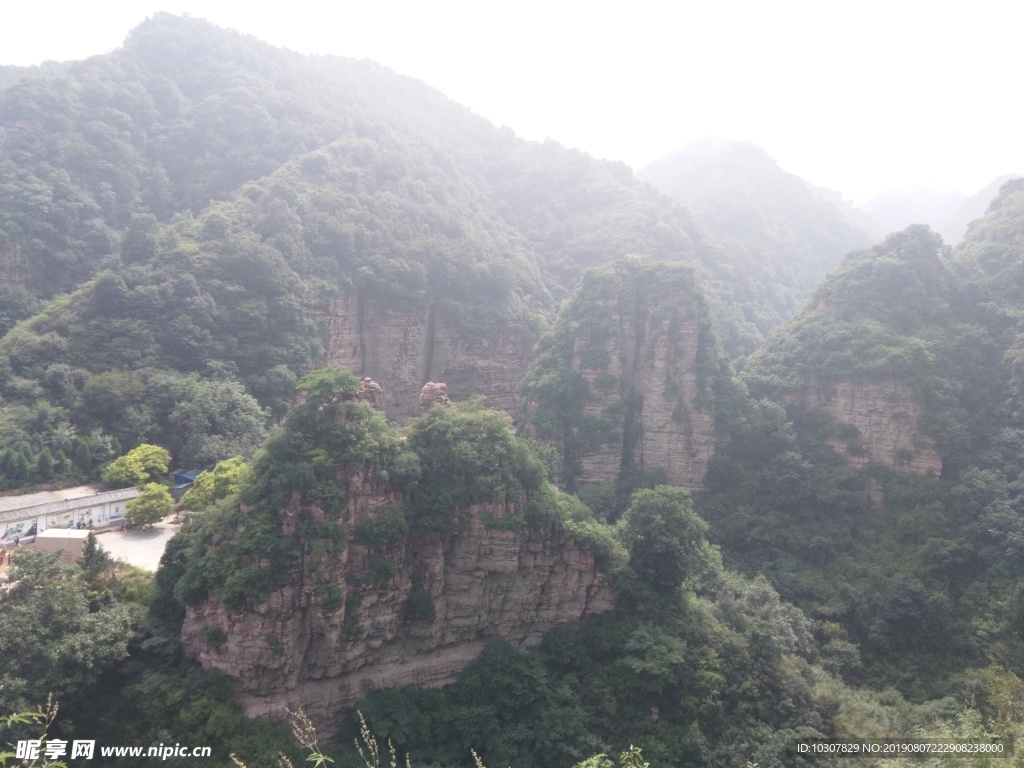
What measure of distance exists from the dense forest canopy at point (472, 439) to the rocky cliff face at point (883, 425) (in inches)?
6.4

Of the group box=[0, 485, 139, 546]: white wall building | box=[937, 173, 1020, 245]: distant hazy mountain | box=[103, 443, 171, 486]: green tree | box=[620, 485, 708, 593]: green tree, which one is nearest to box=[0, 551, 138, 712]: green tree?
box=[0, 485, 139, 546]: white wall building

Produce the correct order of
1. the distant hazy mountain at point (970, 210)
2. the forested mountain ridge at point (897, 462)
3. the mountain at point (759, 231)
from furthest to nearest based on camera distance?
the distant hazy mountain at point (970, 210) < the mountain at point (759, 231) < the forested mountain ridge at point (897, 462)

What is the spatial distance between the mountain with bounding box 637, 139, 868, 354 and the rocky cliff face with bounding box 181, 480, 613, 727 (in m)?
41.0

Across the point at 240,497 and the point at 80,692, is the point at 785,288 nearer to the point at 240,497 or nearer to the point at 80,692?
the point at 240,497

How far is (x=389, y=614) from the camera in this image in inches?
849

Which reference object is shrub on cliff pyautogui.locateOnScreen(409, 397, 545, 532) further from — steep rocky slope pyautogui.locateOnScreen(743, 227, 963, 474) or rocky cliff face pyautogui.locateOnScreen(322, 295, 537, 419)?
rocky cliff face pyautogui.locateOnScreen(322, 295, 537, 419)

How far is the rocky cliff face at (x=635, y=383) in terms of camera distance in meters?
39.1

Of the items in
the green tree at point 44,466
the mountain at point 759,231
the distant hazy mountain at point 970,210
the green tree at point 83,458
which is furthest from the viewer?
the distant hazy mountain at point 970,210

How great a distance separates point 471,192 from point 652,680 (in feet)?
207

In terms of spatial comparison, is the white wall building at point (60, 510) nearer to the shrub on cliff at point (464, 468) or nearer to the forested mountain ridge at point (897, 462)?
the shrub on cliff at point (464, 468)

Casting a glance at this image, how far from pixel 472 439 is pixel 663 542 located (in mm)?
8904

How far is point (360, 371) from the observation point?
161ft

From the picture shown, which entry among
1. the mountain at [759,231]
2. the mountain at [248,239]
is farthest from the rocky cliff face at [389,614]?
the mountain at [759,231]

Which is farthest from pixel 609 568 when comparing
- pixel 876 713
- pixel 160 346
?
pixel 160 346
